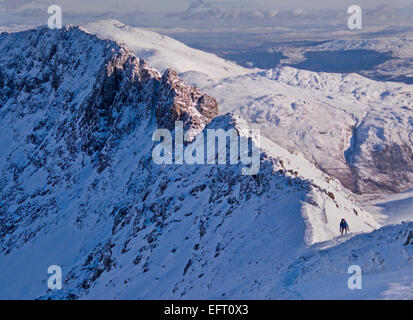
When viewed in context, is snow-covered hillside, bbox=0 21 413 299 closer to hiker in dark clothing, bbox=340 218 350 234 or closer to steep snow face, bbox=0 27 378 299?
steep snow face, bbox=0 27 378 299

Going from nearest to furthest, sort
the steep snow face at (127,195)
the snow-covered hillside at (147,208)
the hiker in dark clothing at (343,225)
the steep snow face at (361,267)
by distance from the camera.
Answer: the steep snow face at (361,267) → the snow-covered hillside at (147,208) → the hiker in dark clothing at (343,225) → the steep snow face at (127,195)

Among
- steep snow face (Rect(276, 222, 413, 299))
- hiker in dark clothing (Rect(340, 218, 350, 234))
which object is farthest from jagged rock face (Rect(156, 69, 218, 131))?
steep snow face (Rect(276, 222, 413, 299))

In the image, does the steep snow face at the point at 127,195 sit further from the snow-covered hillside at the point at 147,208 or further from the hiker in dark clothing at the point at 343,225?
the hiker in dark clothing at the point at 343,225

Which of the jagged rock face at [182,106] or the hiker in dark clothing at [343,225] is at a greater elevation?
the jagged rock face at [182,106]

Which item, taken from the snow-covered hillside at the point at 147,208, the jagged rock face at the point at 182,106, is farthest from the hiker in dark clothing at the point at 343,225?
the jagged rock face at the point at 182,106

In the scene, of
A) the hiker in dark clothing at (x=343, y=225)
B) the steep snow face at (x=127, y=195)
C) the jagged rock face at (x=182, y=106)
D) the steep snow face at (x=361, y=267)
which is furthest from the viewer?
the jagged rock face at (x=182, y=106)

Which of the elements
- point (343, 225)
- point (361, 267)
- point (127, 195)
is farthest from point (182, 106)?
point (361, 267)

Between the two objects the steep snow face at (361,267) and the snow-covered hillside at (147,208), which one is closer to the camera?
the steep snow face at (361,267)

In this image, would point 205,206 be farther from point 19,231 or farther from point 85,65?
point 85,65
